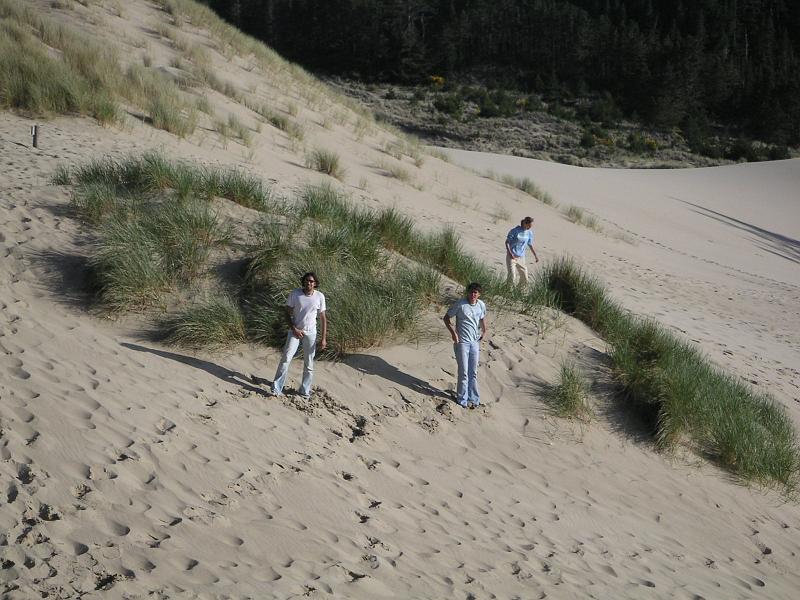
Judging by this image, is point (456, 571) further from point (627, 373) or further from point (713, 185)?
point (713, 185)

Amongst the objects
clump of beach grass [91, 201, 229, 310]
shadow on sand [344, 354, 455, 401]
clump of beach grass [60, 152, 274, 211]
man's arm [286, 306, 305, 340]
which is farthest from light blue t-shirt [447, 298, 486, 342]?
clump of beach grass [60, 152, 274, 211]

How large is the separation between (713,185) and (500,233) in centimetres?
1837

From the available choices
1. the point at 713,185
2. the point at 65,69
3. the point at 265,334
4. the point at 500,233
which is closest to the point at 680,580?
the point at 265,334

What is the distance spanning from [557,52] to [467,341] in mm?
49517

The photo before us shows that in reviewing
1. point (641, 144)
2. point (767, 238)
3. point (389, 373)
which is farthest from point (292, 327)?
point (641, 144)

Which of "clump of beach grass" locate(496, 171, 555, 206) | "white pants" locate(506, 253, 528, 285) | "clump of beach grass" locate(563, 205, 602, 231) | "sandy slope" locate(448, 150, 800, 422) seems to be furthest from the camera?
"clump of beach grass" locate(496, 171, 555, 206)

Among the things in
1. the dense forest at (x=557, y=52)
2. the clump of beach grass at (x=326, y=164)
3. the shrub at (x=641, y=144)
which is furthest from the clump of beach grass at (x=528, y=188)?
the dense forest at (x=557, y=52)

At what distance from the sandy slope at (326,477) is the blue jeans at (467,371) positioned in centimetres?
16

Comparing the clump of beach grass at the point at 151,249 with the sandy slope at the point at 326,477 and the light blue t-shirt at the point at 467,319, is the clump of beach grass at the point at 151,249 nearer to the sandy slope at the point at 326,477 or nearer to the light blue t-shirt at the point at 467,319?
the sandy slope at the point at 326,477

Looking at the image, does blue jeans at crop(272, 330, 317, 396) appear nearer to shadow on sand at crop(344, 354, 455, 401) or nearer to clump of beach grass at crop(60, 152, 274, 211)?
shadow on sand at crop(344, 354, 455, 401)

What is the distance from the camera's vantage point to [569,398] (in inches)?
292

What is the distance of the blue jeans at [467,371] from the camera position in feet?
22.9

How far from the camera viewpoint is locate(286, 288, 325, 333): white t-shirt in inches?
252

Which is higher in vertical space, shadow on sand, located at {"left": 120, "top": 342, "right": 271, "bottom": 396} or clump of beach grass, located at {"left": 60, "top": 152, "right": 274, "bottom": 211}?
clump of beach grass, located at {"left": 60, "top": 152, "right": 274, "bottom": 211}
